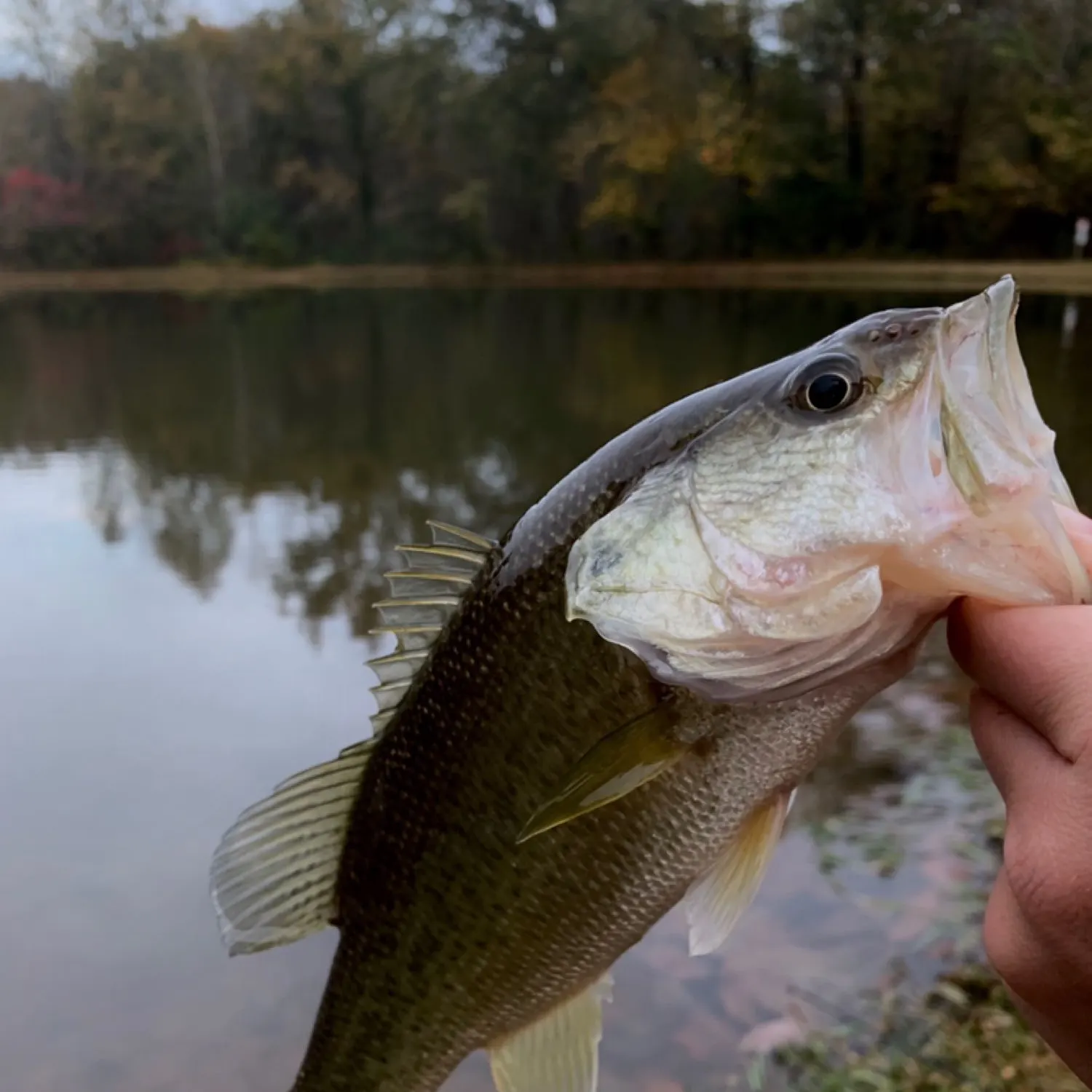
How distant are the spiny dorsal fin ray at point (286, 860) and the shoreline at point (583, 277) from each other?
2361 centimetres

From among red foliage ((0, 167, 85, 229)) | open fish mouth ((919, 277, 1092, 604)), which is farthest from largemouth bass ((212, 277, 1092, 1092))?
red foliage ((0, 167, 85, 229))

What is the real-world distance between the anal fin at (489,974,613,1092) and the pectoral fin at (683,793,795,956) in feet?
0.75

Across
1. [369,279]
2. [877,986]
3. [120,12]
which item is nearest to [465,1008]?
[877,986]

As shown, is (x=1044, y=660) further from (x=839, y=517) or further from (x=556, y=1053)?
(x=556, y=1053)

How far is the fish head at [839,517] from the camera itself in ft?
3.59

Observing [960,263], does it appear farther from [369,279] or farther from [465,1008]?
[465,1008]

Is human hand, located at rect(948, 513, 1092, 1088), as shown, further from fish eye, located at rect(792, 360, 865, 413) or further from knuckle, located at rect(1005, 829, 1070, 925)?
fish eye, located at rect(792, 360, 865, 413)

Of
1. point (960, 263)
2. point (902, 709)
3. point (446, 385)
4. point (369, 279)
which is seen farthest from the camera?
point (369, 279)

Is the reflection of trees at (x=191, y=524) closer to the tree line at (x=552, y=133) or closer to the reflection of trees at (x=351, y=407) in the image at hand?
the reflection of trees at (x=351, y=407)

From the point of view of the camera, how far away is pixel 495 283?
112 ft

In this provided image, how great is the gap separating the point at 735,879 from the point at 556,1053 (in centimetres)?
42

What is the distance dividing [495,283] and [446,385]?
21.2 meters

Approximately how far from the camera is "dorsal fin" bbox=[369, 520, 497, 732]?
4.92 ft

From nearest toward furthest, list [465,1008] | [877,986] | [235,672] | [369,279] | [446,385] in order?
[465,1008], [877,986], [235,672], [446,385], [369,279]
